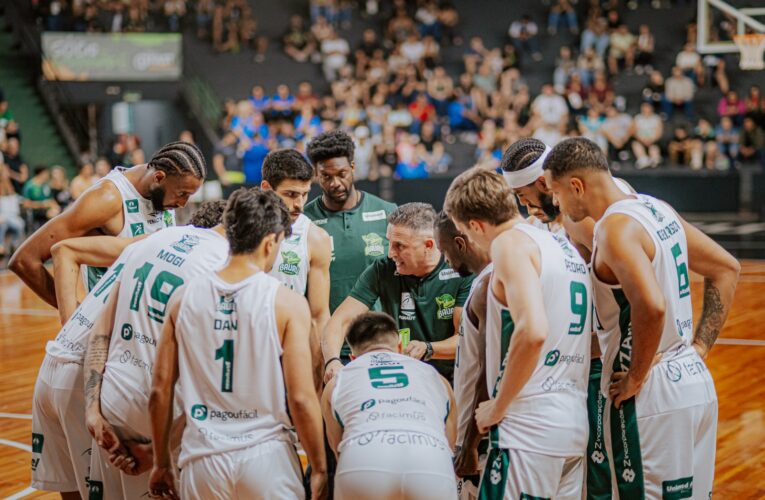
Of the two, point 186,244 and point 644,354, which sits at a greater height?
point 186,244

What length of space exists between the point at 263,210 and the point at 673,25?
76.9 feet

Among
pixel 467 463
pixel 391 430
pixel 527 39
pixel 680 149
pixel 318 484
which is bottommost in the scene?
pixel 680 149

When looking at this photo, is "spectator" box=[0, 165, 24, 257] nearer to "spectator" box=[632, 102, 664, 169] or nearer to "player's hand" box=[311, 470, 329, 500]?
"spectator" box=[632, 102, 664, 169]

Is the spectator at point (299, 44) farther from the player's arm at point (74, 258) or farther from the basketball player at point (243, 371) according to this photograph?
the basketball player at point (243, 371)

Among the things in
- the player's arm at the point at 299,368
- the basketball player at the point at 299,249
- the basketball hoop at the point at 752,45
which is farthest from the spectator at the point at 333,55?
the player's arm at the point at 299,368

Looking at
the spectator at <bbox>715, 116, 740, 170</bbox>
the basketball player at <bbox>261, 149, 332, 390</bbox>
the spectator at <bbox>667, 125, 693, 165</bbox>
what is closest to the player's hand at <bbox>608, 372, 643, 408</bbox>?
the basketball player at <bbox>261, 149, 332, 390</bbox>

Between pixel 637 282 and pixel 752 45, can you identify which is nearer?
pixel 637 282

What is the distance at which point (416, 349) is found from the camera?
471 cm

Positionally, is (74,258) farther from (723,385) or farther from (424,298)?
(723,385)

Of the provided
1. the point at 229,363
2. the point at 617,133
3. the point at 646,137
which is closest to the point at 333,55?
the point at 617,133

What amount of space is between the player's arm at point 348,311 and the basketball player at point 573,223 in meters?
0.89

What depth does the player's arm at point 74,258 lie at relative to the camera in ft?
15.3

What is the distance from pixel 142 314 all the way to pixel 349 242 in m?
2.11

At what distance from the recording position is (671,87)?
2289cm
